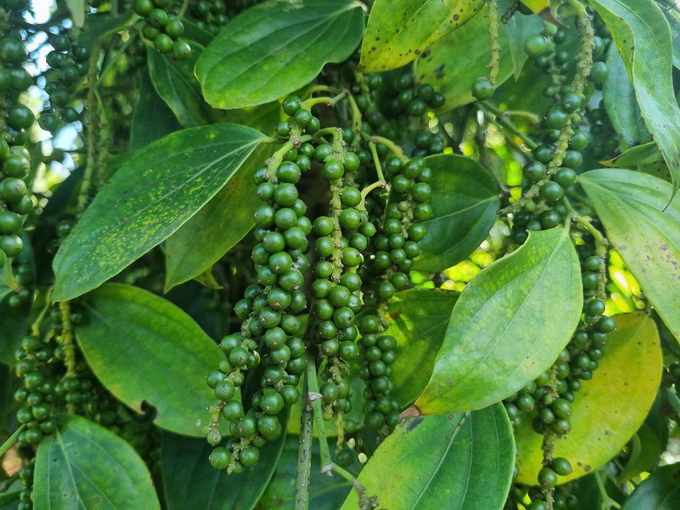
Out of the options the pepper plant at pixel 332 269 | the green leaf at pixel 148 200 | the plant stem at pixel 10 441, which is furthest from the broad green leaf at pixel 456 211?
the plant stem at pixel 10 441

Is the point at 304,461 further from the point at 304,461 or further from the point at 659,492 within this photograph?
the point at 659,492

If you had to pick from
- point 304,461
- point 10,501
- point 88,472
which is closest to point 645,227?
point 304,461

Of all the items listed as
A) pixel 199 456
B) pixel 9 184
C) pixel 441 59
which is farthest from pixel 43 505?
pixel 441 59

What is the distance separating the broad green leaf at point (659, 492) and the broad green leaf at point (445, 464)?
0.28 meters

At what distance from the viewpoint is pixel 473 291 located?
0.58 meters

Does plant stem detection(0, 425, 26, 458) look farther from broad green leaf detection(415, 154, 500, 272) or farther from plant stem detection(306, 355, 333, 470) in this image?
broad green leaf detection(415, 154, 500, 272)

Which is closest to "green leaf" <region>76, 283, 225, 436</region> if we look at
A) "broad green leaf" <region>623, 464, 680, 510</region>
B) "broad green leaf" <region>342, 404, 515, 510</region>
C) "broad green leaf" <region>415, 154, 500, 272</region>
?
"broad green leaf" <region>342, 404, 515, 510</region>

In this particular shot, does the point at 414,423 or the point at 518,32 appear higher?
the point at 518,32

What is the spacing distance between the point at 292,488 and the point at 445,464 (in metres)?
0.20

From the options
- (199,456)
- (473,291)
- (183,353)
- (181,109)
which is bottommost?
(199,456)

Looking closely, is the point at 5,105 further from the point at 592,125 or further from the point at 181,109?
the point at 592,125

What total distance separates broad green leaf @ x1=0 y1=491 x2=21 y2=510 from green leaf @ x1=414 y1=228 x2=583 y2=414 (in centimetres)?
54

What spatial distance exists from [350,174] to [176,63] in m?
0.33

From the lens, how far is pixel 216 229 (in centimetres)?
73
